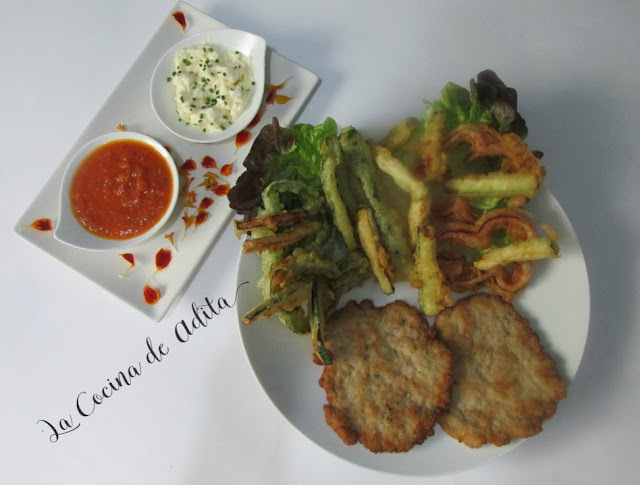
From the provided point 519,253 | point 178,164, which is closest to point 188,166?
point 178,164

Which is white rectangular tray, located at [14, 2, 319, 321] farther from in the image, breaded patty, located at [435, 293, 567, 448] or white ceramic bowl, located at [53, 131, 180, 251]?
breaded patty, located at [435, 293, 567, 448]

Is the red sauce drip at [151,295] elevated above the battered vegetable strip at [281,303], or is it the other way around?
the battered vegetable strip at [281,303]

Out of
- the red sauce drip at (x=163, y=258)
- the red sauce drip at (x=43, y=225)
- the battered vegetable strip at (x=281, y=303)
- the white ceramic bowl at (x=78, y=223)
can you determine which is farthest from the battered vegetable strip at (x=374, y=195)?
the red sauce drip at (x=43, y=225)

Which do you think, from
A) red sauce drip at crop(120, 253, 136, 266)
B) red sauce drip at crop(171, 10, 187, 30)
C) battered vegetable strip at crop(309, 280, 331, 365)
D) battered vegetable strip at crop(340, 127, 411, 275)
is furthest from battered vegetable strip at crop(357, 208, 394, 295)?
red sauce drip at crop(171, 10, 187, 30)

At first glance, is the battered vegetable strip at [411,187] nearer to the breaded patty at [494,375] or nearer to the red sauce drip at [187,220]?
the breaded patty at [494,375]

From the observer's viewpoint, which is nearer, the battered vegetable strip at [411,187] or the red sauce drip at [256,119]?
the battered vegetable strip at [411,187]

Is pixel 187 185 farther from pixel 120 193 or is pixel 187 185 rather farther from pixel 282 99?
pixel 282 99
